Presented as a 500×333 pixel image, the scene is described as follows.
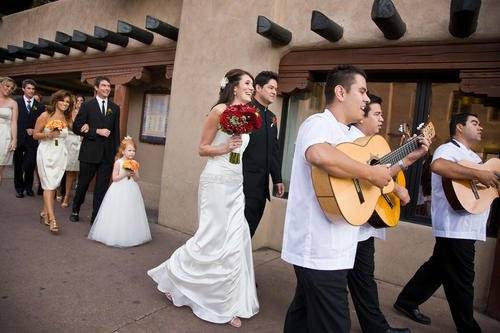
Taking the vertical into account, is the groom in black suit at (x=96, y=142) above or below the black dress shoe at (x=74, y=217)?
above

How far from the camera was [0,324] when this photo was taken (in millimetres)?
2924

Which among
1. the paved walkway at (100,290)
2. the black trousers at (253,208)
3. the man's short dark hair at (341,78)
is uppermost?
the man's short dark hair at (341,78)

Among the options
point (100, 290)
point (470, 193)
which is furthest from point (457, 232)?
point (100, 290)

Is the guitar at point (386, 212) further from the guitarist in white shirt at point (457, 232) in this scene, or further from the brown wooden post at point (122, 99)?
the brown wooden post at point (122, 99)

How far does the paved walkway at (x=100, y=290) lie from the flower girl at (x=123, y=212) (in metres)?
0.15

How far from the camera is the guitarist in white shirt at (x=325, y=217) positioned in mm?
2044

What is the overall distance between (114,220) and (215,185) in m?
2.23

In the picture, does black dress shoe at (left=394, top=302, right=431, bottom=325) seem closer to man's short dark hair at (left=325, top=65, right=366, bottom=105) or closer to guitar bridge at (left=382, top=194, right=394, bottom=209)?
guitar bridge at (left=382, top=194, right=394, bottom=209)

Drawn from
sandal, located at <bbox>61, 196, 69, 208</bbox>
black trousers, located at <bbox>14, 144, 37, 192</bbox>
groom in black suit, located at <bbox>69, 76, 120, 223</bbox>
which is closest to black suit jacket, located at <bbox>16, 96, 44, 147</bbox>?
black trousers, located at <bbox>14, 144, 37, 192</bbox>

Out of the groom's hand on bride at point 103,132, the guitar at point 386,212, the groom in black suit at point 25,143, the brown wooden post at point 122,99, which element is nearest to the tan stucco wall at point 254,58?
the groom's hand on bride at point 103,132

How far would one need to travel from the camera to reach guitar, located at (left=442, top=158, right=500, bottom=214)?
337 centimetres

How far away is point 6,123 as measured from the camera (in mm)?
5520

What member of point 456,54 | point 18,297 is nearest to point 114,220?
point 18,297

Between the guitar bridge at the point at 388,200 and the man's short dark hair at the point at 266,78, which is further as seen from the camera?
the man's short dark hair at the point at 266,78
